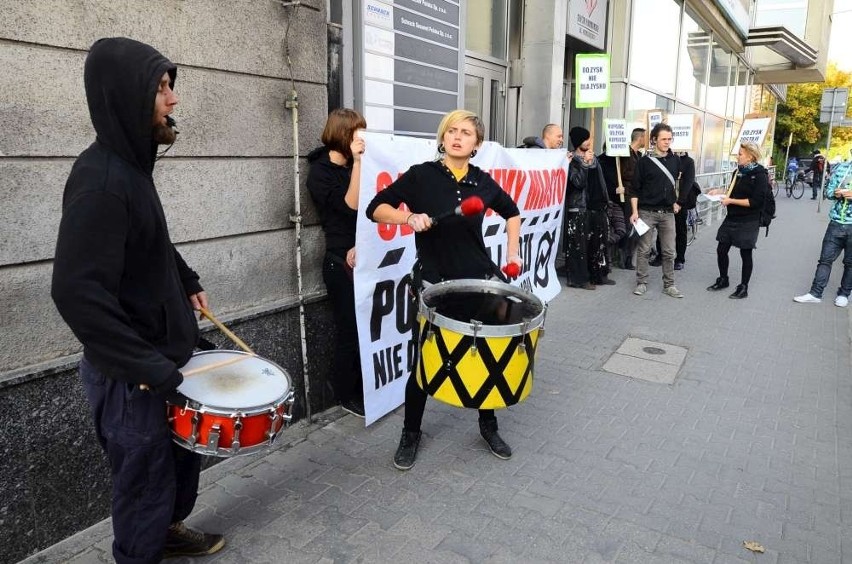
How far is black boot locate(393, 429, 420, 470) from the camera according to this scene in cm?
373

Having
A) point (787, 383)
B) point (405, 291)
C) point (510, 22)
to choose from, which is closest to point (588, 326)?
point (787, 383)

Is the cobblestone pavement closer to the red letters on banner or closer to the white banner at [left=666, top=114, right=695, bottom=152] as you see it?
the red letters on banner

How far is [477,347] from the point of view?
3094mm

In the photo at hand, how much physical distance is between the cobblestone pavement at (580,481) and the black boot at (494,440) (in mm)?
70

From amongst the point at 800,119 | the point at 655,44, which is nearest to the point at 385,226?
the point at 655,44

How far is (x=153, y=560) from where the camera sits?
7.88 ft

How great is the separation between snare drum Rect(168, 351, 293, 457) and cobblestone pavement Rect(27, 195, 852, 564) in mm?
907

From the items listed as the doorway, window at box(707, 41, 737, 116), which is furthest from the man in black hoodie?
window at box(707, 41, 737, 116)

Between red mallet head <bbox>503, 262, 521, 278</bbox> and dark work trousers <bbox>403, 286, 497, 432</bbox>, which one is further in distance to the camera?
dark work trousers <bbox>403, 286, 497, 432</bbox>

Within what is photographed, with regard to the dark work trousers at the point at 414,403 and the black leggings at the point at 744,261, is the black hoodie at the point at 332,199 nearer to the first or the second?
the dark work trousers at the point at 414,403

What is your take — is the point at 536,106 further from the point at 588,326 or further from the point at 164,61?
the point at 164,61

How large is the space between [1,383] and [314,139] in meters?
2.34

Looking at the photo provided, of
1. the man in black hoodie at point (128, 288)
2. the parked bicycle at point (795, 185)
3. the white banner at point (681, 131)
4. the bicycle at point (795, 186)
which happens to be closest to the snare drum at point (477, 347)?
the man in black hoodie at point (128, 288)

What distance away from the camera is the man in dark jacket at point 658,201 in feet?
26.8
